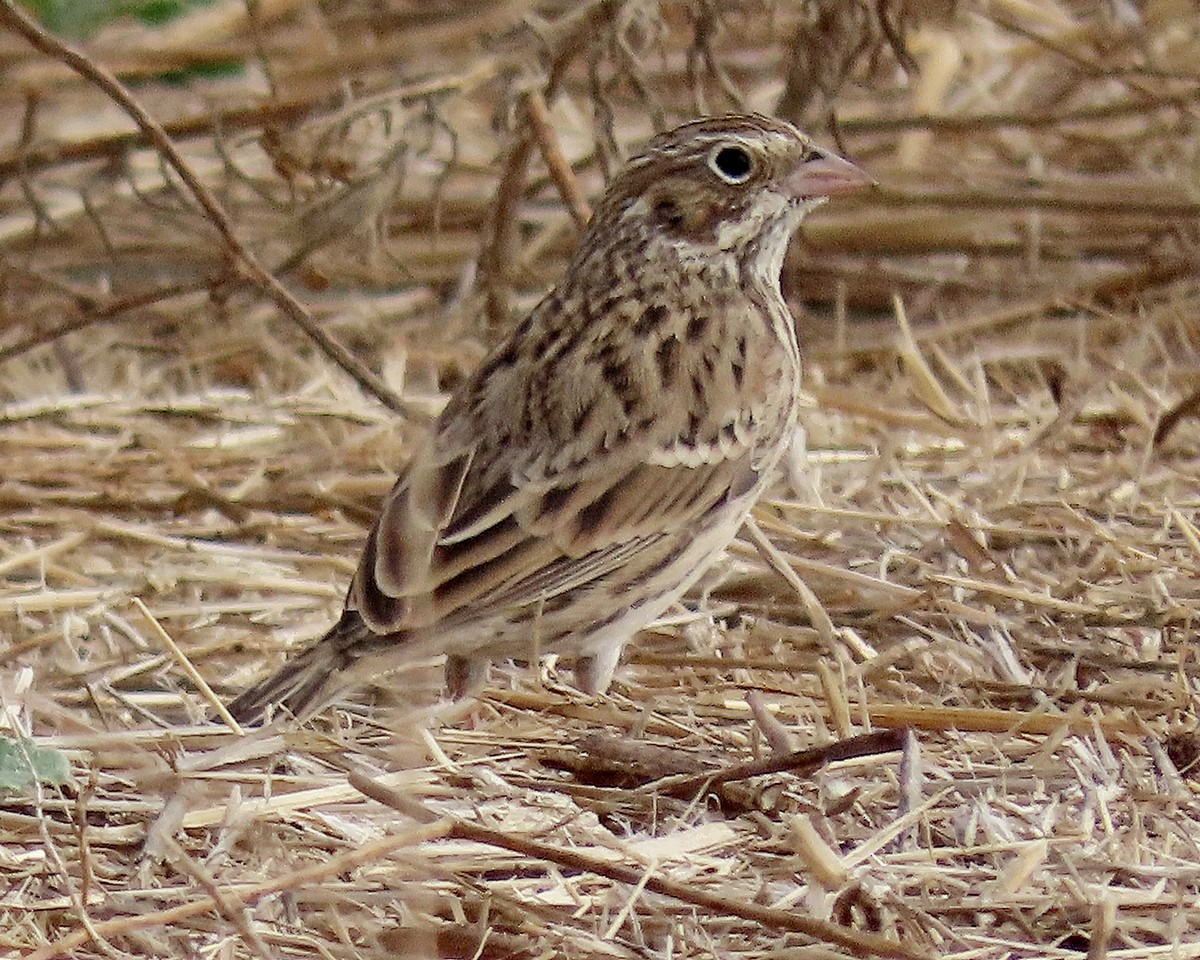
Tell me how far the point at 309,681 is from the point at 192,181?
1.67 meters

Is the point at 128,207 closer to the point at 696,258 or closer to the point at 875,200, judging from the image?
the point at 875,200

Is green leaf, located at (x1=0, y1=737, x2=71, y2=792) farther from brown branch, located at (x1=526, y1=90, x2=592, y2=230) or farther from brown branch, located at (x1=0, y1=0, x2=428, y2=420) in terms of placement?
brown branch, located at (x1=526, y1=90, x2=592, y2=230)

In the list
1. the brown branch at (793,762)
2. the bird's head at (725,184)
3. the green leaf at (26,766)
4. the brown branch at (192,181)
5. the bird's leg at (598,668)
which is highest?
the brown branch at (192,181)

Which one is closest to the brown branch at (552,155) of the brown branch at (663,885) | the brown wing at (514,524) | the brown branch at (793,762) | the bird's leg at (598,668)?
the brown wing at (514,524)

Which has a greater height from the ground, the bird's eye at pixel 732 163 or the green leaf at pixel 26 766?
the bird's eye at pixel 732 163

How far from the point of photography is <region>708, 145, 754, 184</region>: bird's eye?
4316mm

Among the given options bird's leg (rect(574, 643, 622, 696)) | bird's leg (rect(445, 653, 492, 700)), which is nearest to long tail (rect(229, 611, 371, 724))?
bird's leg (rect(445, 653, 492, 700))

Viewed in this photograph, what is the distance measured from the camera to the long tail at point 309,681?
3768 millimetres

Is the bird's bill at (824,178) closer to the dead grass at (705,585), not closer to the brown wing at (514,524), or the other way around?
the brown wing at (514,524)

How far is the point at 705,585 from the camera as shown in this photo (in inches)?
185

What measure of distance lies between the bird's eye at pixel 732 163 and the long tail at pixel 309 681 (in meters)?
1.19

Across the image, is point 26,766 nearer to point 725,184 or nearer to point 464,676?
point 464,676

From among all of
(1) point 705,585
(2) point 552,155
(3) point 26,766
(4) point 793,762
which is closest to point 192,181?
(2) point 552,155

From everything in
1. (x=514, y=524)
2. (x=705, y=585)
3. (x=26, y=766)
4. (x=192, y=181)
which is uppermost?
(x=192, y=181)
